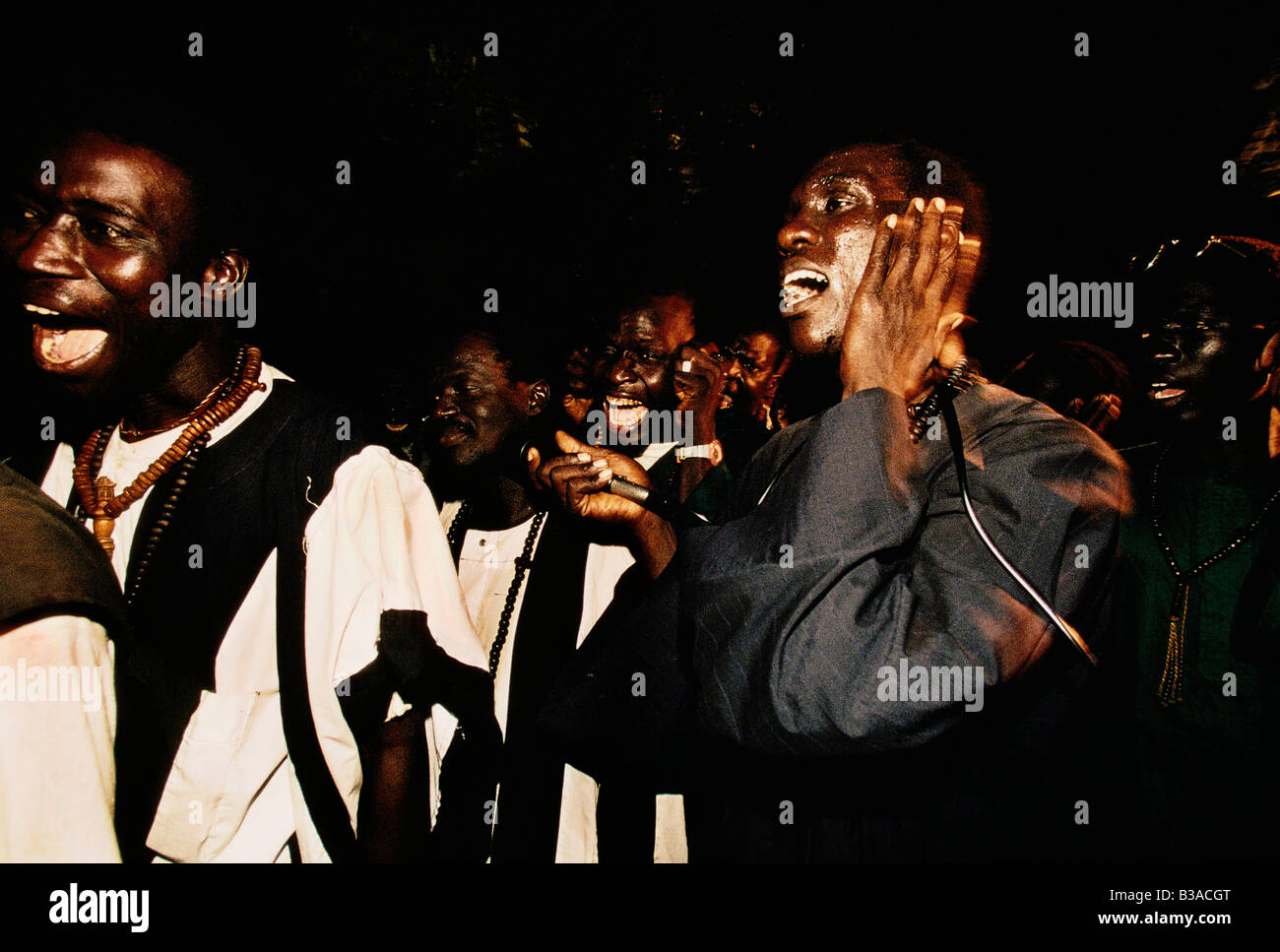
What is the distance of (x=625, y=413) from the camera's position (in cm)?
407

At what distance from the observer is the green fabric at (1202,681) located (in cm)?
247

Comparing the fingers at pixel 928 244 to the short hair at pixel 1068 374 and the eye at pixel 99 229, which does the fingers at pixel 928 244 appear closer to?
the eye at pixel 99 229

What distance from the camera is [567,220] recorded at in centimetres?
410

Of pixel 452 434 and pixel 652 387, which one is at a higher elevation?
pixel 652 387

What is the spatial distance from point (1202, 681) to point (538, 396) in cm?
281

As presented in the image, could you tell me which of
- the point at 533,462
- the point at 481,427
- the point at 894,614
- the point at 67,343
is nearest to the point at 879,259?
the point at 894,614

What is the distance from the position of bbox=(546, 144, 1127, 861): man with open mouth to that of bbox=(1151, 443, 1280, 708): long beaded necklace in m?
1.11

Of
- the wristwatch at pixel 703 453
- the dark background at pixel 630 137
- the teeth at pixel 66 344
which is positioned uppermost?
the dark background at pixel 630 137

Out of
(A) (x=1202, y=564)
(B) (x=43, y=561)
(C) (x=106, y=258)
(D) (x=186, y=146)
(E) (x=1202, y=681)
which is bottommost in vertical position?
(E) (x=1202, y=681)

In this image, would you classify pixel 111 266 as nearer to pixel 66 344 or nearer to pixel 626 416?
pixel 66 344

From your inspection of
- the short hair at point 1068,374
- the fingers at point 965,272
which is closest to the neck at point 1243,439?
the short hair at point 1068,374

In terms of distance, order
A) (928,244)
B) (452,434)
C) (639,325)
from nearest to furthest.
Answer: (928,244), (452,434), (639,325)

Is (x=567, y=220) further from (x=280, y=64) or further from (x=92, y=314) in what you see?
(x=92, y=314)
